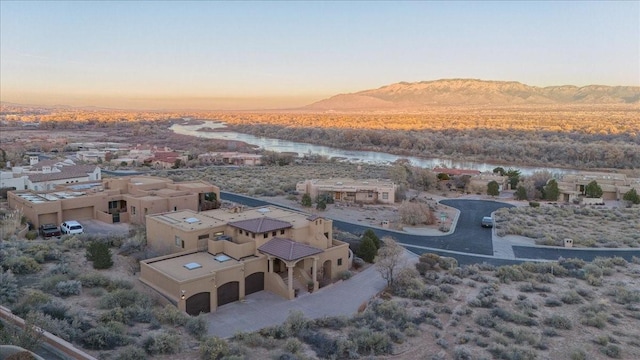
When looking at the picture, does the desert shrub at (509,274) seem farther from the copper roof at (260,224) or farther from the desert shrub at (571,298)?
the copper roof at (260,224)

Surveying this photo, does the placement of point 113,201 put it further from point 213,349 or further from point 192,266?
point 213,349

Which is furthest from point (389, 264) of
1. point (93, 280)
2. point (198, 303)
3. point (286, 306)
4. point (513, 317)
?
point (93, 280)

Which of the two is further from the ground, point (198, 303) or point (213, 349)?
point (213, 349)

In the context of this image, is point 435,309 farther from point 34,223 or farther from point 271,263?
point 34,223

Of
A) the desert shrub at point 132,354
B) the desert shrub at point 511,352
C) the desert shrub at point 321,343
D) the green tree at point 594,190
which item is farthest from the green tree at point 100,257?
the green tree at point 594,190

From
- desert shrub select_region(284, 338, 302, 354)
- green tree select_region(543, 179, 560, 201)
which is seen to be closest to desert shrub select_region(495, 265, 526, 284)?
desert shrub select_region(284, 338, 302, 354)

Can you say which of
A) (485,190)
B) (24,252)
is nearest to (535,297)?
(24,252)
